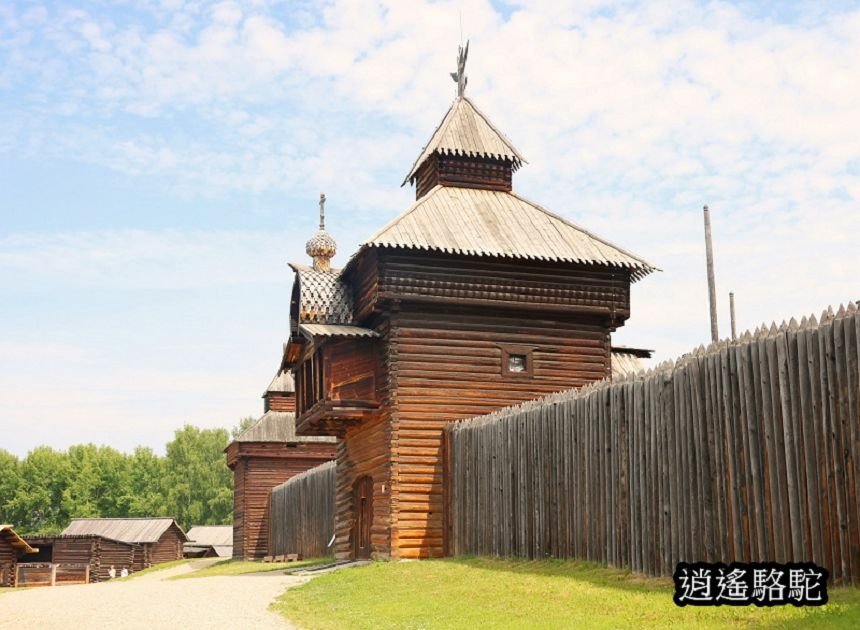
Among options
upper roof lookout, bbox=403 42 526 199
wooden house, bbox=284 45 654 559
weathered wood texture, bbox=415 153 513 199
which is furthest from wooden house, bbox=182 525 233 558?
wooden house, bbox=284 45 654 559

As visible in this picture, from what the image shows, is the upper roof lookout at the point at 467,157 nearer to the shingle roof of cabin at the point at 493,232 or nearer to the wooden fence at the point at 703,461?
the shingle roof of cabin at the point at 493,232

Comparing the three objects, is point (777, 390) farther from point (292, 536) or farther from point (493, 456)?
point (292, 536)

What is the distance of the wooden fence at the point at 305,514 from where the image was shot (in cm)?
3081

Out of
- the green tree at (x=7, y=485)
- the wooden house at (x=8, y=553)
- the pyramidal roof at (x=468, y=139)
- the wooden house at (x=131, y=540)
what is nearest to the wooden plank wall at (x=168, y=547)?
the wooden house at (x=131, y=540)

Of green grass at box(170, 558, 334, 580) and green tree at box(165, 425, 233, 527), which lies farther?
Answer: green tree at box(165, 425, 233, 527)

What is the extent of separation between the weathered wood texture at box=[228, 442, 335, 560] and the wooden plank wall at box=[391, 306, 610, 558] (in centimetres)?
2175

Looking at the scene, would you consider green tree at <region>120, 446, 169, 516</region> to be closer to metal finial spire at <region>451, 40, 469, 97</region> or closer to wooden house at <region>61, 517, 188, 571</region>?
wooden house at <region>61, 517, 188, 571</region>

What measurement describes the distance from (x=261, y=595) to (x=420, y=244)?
8.09 m

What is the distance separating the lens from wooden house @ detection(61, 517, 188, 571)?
61000 mm

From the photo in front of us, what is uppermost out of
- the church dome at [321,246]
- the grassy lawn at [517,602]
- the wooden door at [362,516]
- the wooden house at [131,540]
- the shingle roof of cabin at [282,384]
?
the church dome at [321,246]

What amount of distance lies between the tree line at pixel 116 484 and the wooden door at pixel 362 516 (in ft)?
236

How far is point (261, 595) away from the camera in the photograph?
54.8 feet

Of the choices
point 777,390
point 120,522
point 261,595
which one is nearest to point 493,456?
point 261,595

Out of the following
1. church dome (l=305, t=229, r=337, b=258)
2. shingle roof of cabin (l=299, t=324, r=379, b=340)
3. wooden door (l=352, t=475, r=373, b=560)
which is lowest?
wooden door (l=352, t=475, r=373, b=560)
